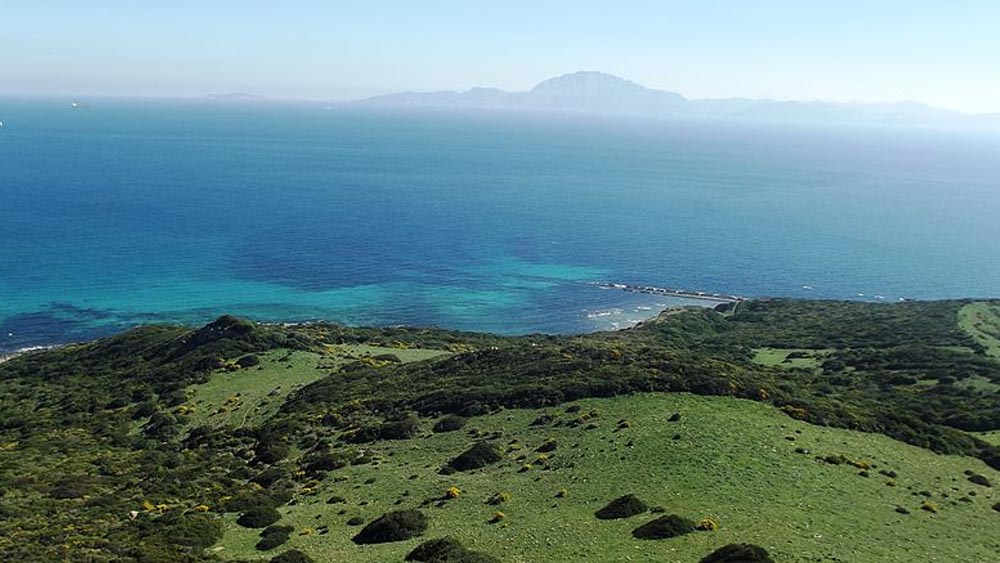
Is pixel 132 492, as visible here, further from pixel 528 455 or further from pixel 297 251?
pixel 297 251

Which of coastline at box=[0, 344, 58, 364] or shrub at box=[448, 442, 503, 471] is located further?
coastline at box=[0, 344, 58, 364]

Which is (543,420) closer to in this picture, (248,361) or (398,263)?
(248,361)

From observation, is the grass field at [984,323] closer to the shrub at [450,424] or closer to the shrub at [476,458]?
the shrub at [450,424]

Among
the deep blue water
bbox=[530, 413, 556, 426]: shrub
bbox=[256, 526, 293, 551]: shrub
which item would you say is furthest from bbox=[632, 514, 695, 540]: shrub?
the deep blue water

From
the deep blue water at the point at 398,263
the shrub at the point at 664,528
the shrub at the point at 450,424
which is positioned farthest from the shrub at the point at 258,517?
the deep blue water at the point at 398,263

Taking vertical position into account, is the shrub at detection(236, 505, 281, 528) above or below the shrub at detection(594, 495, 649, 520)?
below

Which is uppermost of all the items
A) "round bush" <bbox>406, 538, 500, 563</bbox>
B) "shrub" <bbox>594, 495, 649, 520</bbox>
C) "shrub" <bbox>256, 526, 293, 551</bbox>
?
"shrub" <bbox>594, 495, 649, 520</bbox>

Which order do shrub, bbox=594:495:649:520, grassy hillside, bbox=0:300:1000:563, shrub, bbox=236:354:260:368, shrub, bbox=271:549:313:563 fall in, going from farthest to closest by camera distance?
shrub, bbox=236:354:260:368 → shrub, bbox=594:495:649:520 → grassy hillside, bbox=0:300:1000:563 → shrub, bbox=271:549:313:563

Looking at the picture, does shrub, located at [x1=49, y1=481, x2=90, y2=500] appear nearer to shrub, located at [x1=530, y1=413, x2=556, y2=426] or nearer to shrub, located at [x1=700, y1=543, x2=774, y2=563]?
shrub, located at [x1=530, y1=413, x2=556, y2=426]
